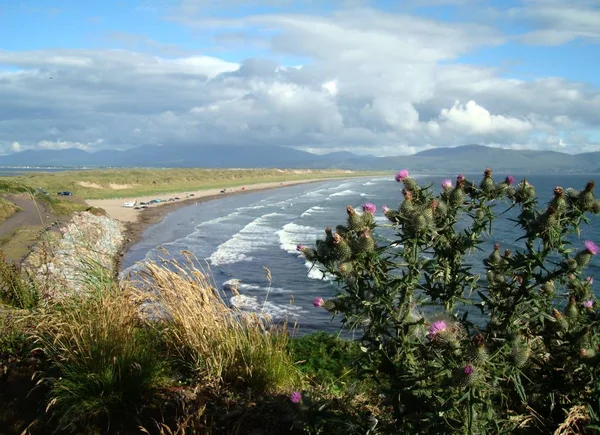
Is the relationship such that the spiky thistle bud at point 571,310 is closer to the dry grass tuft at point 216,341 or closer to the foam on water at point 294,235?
the dry grass tuft at point 216,341

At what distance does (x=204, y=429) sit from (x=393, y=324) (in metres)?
1.56

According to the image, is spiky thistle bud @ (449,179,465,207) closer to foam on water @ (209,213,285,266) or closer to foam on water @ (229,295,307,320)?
foam on water @ (229,295,307,320)

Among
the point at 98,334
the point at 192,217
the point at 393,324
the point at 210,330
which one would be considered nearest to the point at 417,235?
the point at 393,324

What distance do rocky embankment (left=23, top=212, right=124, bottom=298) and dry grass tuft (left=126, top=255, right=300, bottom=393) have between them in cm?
63

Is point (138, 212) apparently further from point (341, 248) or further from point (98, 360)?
point (341, 248)

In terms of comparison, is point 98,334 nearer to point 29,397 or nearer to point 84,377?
point 84,377

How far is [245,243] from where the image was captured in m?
35.8

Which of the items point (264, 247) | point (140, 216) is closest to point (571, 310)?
point (264, 247)

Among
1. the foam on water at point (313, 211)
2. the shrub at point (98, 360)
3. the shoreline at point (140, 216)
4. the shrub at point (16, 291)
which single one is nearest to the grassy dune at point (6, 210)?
the shoreline at point (140, 216)

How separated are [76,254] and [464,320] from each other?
5.10 m

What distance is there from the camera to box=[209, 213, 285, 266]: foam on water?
A: 2969 cm

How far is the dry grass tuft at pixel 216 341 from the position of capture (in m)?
4.48

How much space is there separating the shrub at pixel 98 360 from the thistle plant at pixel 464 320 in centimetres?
180

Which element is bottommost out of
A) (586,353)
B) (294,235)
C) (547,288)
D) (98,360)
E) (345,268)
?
(294,235)
